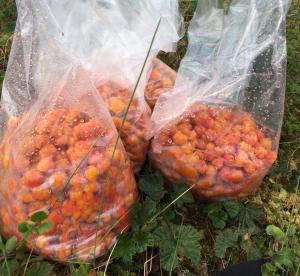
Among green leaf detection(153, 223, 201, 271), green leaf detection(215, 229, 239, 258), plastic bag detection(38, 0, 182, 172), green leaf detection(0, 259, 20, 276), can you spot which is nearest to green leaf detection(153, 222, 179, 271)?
green leaf detection(153, 223, 201, 271)

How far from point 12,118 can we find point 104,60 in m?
0.27

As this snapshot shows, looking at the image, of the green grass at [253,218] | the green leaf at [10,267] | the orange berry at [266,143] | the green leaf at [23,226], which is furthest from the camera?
the orange berry at [266,143]

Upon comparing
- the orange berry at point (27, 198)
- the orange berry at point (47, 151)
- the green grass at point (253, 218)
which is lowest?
the green grass at point (253, 218)

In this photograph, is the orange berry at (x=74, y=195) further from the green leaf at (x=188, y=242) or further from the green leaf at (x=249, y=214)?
the green leaf at (x=249, y=214)

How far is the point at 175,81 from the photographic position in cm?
129

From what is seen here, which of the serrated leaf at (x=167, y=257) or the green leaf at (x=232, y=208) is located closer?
the serrated leaf at (x=167, y=257)

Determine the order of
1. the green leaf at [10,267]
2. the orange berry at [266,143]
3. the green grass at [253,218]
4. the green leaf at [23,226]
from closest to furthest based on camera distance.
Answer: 1. the green leaf at [23,226]
2. the green leaf at [10,267]
3. the green grass at [253,218]
4. the orange berry at [266,143]

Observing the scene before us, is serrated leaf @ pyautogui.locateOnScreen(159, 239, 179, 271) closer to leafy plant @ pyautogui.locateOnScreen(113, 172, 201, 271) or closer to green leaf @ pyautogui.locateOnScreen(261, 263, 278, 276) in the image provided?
leafy plant @ pyautogui.locateOnScreen(113, 172, 201, 271)

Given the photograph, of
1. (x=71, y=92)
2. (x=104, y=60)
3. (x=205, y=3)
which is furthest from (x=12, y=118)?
(x=205, y=3)

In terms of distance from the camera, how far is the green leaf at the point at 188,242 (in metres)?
1.10

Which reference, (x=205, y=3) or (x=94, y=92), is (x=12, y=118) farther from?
(x=205, y=3)

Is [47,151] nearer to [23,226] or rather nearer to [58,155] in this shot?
[58,155]

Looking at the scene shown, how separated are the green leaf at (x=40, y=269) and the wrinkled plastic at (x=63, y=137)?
0.03 m

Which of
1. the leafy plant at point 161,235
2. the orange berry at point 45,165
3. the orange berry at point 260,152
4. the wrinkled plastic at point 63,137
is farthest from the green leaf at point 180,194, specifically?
the orange berry at point 45,165
